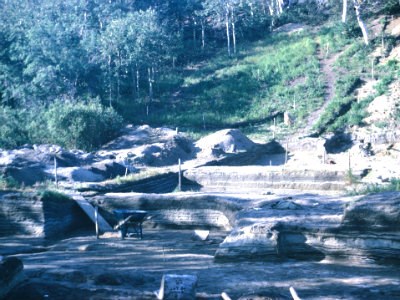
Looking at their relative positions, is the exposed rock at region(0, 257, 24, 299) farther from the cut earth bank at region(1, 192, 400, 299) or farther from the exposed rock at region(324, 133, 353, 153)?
the exposed rock at region(324, 133, 353, 153)

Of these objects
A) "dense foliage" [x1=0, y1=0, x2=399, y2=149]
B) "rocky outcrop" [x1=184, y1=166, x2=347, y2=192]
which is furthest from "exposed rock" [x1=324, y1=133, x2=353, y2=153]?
"rocky outcrop" [x1=184, y1=166, x2=347, y2=192]

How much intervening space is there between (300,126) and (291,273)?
2263 centimetres

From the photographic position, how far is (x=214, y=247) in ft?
35.4

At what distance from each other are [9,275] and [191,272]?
276 cm

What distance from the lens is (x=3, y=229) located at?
528 inches

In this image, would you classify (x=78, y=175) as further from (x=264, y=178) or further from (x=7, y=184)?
(x=264, y=178)

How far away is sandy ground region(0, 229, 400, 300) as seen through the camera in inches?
276

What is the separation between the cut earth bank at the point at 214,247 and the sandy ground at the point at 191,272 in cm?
2

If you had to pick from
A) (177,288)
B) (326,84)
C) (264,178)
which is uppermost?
(326,84)

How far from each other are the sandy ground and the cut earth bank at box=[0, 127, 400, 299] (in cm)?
2

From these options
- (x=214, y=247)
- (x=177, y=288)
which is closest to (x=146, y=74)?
(x=214, y=247)

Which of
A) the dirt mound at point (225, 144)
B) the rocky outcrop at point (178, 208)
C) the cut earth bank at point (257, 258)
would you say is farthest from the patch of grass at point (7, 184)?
the dirt mound at point (225, 144)

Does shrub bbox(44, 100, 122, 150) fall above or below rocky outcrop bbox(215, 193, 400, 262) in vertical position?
above

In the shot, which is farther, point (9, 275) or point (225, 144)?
point (225, 144)
